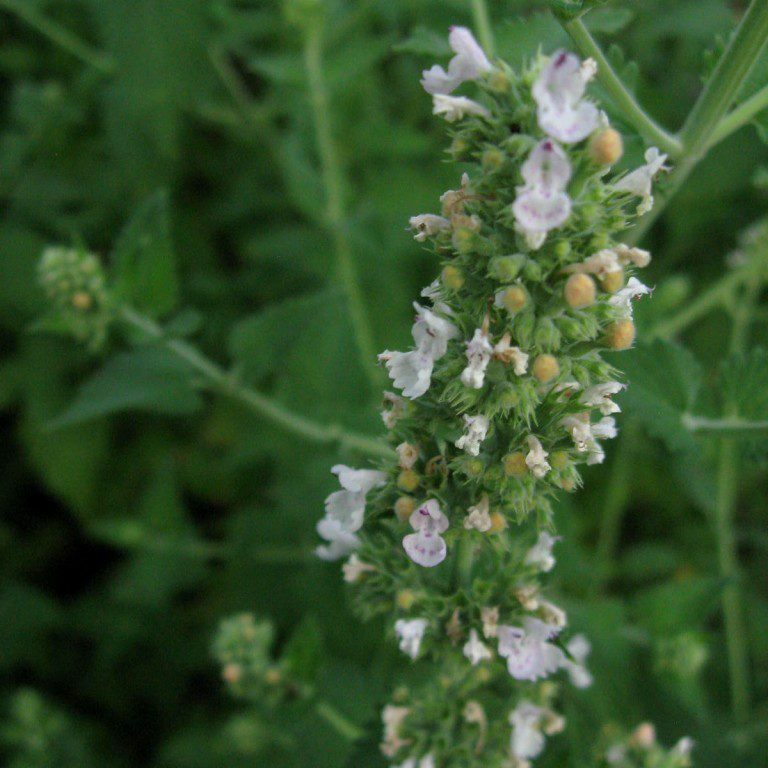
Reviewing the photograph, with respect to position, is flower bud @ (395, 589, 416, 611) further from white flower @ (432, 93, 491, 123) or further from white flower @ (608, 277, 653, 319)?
white flower @ (432, 93, 491, 123)

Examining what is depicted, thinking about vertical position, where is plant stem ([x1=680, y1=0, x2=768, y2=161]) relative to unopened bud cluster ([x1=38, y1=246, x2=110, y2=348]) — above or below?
below

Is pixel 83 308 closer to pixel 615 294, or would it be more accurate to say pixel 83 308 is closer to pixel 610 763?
pixel 615 294

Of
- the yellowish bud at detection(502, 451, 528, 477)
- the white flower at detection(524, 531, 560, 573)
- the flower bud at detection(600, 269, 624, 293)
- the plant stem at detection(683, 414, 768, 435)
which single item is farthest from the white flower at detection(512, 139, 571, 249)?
the plant stem at detection(683, 414, 768, 435)

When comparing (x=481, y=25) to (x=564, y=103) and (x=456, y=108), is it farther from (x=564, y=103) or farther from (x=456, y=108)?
(x=564, y=103)

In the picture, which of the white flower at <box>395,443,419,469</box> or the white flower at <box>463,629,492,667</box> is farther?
the white flower at <box>463,629,492,667</box>

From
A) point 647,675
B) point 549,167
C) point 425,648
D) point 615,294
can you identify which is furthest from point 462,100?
point 647,675

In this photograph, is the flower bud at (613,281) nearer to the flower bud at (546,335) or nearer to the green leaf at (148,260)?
the flower bud at (546,335)
